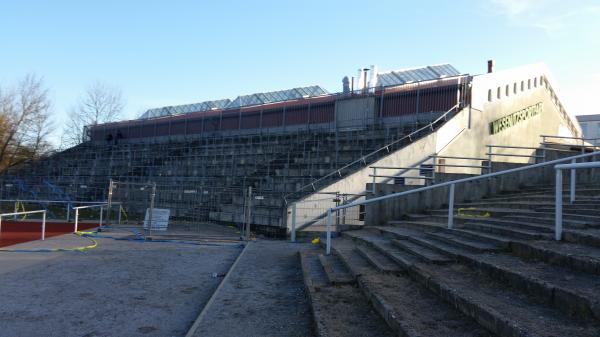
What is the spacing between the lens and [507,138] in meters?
18.6

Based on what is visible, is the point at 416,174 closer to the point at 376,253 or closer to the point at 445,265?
the point at 376,253

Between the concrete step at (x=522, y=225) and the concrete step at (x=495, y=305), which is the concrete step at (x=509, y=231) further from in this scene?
the concrete step at (x=495, y=305)

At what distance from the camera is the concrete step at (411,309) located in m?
3.68

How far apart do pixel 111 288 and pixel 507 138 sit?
17564 millimetres

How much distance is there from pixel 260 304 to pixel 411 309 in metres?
2.39

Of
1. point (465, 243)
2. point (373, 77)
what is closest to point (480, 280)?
point (465, 243)

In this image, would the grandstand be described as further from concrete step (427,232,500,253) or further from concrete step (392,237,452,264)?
concrete step (427,232,500,253)

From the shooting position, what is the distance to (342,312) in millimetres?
4855

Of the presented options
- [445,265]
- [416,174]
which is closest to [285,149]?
[416,174]

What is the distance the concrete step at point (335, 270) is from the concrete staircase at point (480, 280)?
51mm

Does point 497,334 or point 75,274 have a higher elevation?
point 497,334

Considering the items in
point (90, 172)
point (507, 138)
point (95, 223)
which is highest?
point (507, 138)

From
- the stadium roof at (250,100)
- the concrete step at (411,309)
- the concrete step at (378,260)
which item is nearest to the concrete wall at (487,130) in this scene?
the concrete step at (378,260)

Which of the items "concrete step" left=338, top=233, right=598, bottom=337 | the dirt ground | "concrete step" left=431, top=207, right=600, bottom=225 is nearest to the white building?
"concrete step" left=431, top=207, right=600, bottom=225
